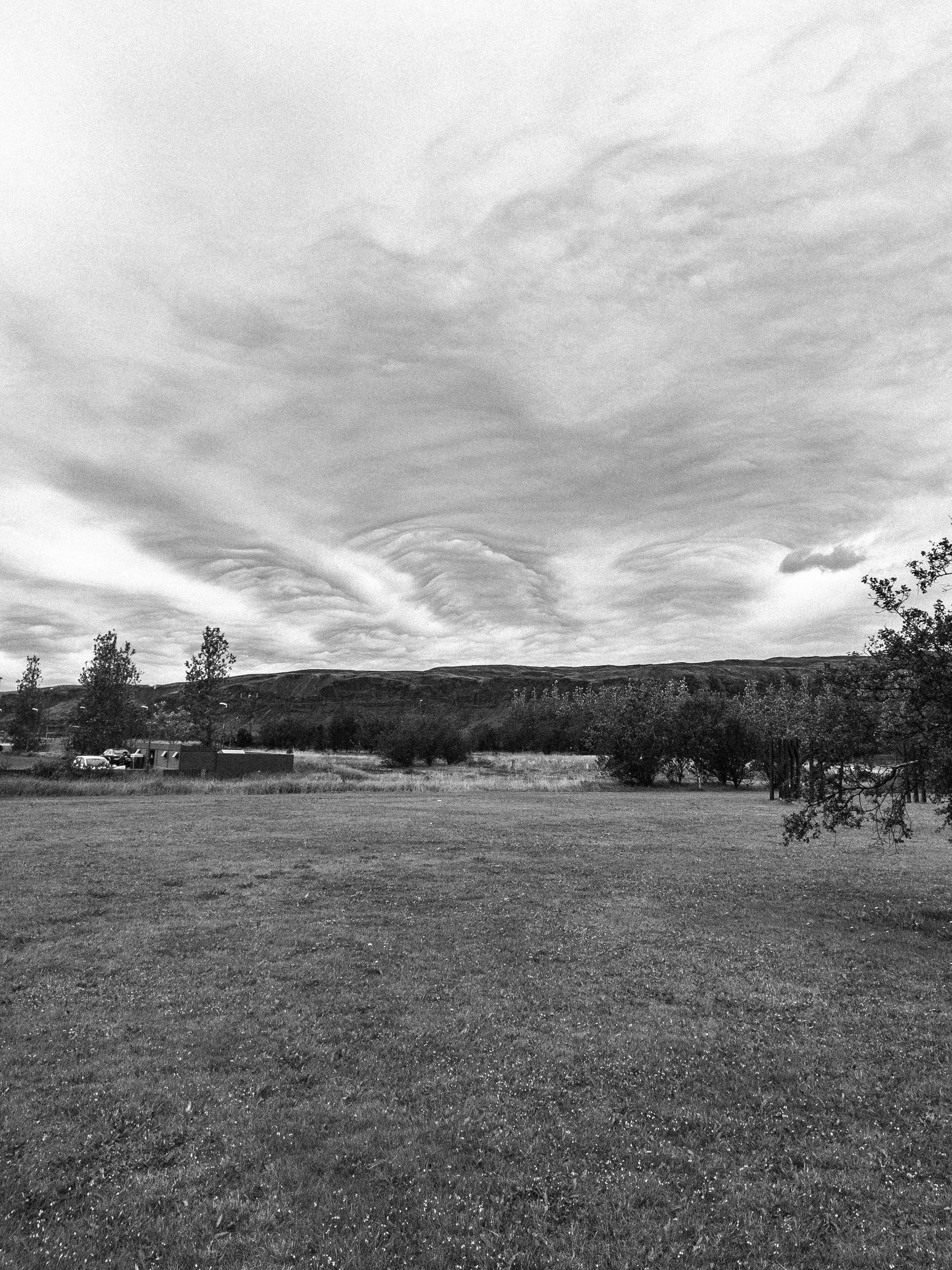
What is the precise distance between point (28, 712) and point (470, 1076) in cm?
10365

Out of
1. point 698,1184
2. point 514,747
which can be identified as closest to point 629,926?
point 698,1184

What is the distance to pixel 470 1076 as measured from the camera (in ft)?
27.5

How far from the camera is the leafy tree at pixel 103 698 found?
271 feet

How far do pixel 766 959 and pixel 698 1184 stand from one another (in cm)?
740

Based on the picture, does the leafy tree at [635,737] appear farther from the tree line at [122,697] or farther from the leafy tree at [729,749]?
the tree line at [122,697]

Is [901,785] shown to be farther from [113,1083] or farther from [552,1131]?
[113,1083]

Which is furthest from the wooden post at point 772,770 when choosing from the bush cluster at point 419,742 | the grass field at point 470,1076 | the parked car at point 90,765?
the parked car at point 90,765

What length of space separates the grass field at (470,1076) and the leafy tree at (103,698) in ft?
235

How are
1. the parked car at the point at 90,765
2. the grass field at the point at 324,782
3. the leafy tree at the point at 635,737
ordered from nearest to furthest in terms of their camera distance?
the grass field at the point at 324,782 < the parked car at the point at 90,765 < the leafy tree at the point at 635,737

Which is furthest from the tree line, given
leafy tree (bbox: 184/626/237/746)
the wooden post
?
the wooden post

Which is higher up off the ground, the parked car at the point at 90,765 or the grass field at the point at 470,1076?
the parked car at the point at 90,765

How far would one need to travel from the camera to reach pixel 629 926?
49.8 ft

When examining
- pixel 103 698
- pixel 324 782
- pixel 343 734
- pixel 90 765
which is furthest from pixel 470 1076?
pixel 343 734

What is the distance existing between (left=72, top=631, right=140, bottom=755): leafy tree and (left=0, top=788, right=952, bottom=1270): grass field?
7150 centimetres
